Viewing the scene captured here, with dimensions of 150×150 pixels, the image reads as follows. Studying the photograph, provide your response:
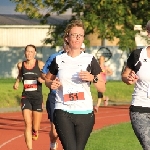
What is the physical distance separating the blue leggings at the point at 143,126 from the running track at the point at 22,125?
6.59 meters

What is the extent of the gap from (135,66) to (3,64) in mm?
43256

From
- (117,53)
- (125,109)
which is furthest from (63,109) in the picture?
(117,53)

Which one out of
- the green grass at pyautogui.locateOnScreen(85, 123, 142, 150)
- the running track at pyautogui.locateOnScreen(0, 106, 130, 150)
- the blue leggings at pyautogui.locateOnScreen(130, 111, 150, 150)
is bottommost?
the running track at pyautogui.locateOnScreen(0, 106, 130, 150)

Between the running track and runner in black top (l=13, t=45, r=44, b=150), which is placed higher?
runner in black top (l=13, t=45, r=44, b=150)

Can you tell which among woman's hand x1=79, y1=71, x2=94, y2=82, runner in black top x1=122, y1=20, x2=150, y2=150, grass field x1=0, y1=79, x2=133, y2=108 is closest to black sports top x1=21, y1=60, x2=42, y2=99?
woman's hand x1=79, y1=71, x2=94, y2=82

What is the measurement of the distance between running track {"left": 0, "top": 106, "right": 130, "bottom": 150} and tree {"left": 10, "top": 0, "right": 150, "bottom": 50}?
13016mm

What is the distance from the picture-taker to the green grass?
47.7 ft

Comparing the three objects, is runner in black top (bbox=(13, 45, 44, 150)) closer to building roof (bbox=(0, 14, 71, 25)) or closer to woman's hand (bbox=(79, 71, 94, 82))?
woman's hand (bbox=(79, 71, 94, 82))

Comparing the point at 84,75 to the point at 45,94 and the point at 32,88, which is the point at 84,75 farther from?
the point at 45,94

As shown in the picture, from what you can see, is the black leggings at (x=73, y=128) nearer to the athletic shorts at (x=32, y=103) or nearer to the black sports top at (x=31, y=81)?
the athletic shorts at (x=32, y=103)

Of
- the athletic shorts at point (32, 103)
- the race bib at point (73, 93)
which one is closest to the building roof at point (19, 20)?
the athletic shorts at point (32, 103)

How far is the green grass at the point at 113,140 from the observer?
14.5 m

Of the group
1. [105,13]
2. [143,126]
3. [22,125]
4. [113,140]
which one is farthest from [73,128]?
[105,13]

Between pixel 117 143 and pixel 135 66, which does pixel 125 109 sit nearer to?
pixel 117 143
